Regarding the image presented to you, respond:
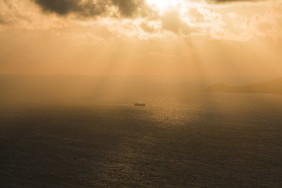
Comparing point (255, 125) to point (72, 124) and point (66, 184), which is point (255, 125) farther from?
point (66, 184)

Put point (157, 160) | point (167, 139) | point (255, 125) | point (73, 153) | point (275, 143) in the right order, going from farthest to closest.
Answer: point (255, 125) < point (167, 139) < point (275, 143) < point (73, 153) < point (157, 160)

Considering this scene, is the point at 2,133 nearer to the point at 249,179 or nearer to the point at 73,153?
the point at 73,153

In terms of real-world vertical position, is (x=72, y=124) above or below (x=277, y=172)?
above

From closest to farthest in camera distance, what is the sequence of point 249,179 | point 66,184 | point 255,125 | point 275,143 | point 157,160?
1. point 66,184
2. point 249,179
3. point 157,160
4. point 275,143
5. point 255,125

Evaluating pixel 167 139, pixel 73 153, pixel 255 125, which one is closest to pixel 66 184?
pixel 73 153

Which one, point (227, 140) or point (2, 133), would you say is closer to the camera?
point (227, 140)

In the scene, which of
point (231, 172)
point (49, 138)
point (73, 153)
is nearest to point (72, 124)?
point (49, 138)

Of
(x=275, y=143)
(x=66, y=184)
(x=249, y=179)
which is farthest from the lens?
(x=275, y=143)

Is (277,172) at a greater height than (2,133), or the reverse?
(2,133)

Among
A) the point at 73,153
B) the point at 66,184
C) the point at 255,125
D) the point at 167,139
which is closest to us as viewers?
the point at 66,184
